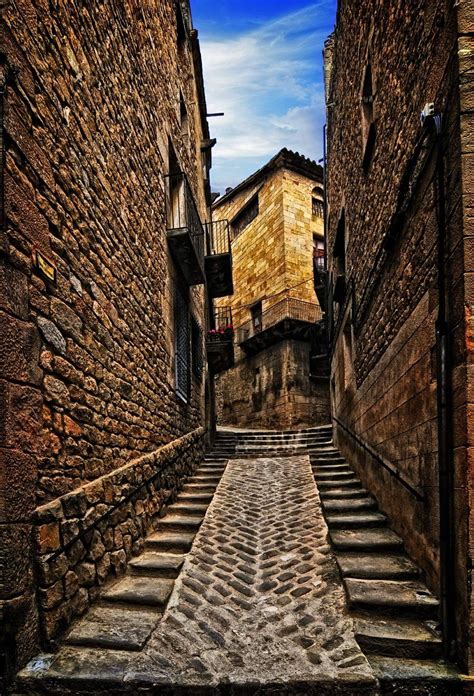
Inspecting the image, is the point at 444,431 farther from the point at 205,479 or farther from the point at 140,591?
the point at 205,479

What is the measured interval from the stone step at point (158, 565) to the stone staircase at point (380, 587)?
1.43 meters

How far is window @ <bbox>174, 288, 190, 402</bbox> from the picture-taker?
6899mm

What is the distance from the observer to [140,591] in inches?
138

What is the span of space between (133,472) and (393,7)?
508 centimetres

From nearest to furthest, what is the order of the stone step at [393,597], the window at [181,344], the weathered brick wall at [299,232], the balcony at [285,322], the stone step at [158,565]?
the stone step at [393,597], the stone step at [158,565], the window at [181,344], the balcony at [285,322], the weathered brick wall at [299,232]

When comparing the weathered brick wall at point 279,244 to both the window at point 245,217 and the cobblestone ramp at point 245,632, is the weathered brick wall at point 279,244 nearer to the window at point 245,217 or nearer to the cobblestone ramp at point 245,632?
the window at point 245,217

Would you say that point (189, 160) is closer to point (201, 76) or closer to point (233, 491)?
point (201, 76)

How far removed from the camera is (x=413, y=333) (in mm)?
3586

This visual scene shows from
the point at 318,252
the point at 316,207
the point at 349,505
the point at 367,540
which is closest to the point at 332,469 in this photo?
the point at 349,505

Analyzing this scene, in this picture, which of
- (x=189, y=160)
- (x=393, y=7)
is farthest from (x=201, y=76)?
(x=393, y=7)

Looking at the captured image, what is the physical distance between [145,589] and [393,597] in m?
1.88

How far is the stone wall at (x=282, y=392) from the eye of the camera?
15965mm

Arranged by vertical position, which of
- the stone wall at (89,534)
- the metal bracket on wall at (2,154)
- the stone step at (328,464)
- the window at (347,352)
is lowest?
the stone step at (328,464)

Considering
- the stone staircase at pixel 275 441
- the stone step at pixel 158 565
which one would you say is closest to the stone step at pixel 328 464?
the stone staircase at pixel 275 441
